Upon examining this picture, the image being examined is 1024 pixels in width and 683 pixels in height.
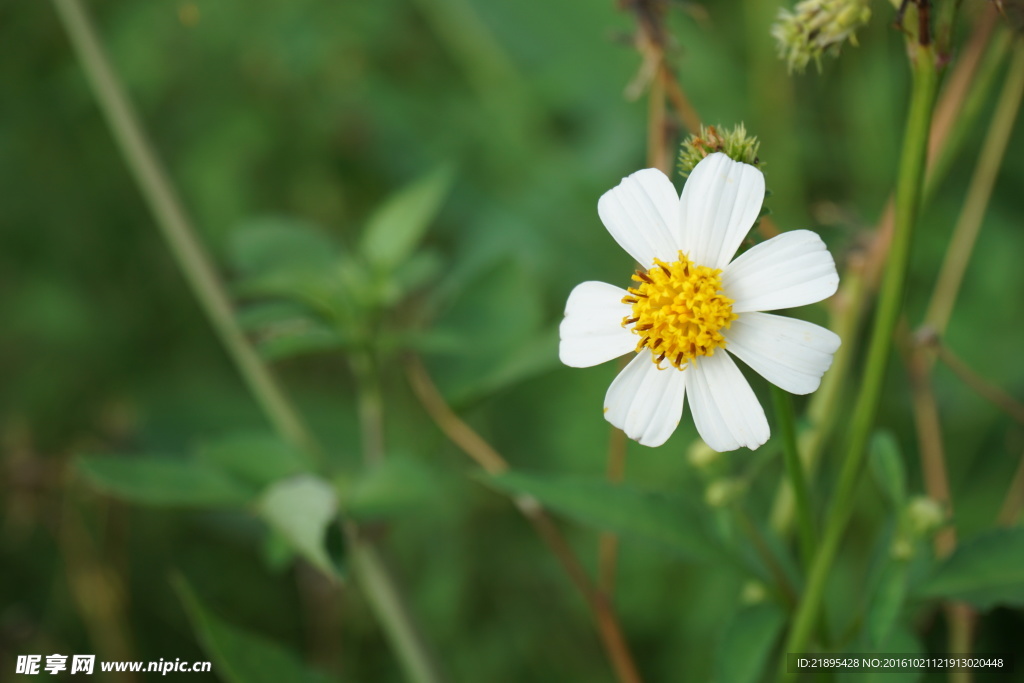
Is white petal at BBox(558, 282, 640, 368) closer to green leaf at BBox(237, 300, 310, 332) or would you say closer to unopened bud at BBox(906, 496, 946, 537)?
unopened bud at BBox(906, 496, 946, 537)

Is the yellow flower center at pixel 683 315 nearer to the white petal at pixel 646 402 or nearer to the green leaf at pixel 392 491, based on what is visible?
the white petal at pixel 646 402

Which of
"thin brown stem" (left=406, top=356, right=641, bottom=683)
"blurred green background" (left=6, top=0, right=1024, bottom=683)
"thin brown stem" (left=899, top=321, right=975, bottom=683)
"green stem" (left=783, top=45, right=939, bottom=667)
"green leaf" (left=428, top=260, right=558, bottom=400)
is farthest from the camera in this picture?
"blurred green background" (left=6, top=0, right=1024, bottom=683)

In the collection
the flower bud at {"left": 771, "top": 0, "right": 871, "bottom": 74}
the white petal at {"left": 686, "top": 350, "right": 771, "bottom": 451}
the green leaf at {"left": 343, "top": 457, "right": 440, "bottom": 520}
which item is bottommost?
the white petal at {"left": 686, "top": 350, "right": 771, "bottom": 451}

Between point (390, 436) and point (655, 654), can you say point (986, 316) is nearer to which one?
point (655, 654)

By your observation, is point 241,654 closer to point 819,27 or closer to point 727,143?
point 727,143

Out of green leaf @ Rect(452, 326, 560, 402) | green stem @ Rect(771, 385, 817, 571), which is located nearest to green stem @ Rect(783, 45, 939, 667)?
green stem @ Rect(771, 385, 817, 571)

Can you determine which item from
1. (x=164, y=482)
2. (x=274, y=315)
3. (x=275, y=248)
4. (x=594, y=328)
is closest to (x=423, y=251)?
(x=275, y=248)
